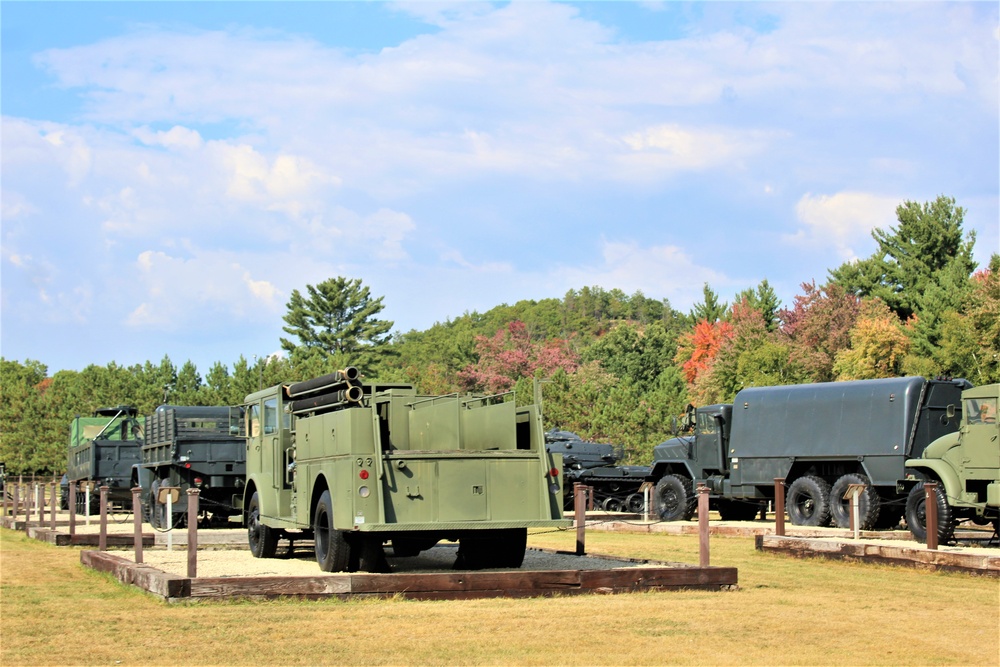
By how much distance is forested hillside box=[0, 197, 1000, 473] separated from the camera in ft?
157

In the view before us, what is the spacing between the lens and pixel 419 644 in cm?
1002

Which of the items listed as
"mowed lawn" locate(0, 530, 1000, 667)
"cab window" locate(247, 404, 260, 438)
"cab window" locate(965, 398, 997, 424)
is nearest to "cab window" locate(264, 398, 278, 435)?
"cab window" locate(247, 404, 260, 438)

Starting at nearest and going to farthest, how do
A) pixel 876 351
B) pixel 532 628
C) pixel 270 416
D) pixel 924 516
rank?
pixel 532 628 → pixel 270 416 → pixel 924 516 → pixel 876 351

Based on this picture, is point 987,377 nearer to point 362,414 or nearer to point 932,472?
point 932,472

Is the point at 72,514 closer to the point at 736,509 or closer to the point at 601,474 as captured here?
the point at 736,509

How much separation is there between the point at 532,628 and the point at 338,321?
73.2 m

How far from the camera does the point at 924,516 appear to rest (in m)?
19.6

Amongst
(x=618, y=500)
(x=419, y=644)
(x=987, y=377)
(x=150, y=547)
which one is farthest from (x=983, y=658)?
(x=987, y=377)

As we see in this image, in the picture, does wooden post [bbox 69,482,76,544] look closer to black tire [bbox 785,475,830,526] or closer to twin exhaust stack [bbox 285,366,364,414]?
twin exhaust stack [bbox 285,366,364,414]

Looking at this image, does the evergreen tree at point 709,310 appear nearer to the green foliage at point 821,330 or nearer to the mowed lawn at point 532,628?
the green foliage at point 821,330

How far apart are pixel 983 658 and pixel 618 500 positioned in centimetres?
2492

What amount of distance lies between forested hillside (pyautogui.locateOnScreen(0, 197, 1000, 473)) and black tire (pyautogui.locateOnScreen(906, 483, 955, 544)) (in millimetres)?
24044

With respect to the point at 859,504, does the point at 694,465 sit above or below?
above

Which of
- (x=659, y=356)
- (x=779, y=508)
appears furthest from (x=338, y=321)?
(x=779, y=508)
